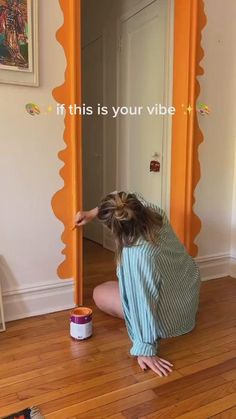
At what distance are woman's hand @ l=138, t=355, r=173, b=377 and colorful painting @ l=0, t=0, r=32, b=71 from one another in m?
1.43

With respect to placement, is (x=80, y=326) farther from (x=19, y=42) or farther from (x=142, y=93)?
(x=142, y=93)

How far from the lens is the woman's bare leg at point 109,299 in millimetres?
1871

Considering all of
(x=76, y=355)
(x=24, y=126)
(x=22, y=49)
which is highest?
(x=22, y=49)

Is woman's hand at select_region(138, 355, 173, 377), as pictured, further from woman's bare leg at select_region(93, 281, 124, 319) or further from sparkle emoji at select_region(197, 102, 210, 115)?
sparkle emoji at select_region(197, 102, 210, 115)

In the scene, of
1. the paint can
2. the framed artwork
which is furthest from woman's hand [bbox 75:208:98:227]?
the framed artwork

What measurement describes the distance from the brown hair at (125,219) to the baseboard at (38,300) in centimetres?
65

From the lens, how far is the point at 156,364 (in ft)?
4.65

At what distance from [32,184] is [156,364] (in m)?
1.04

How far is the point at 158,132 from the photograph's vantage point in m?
2.54

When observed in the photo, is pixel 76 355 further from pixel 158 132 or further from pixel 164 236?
pixel 158 132

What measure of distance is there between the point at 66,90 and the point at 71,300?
114 cm

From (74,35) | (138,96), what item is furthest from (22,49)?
(138,96)

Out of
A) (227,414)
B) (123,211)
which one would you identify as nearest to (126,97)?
(123,211)

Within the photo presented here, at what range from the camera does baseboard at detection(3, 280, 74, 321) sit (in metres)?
1.87
